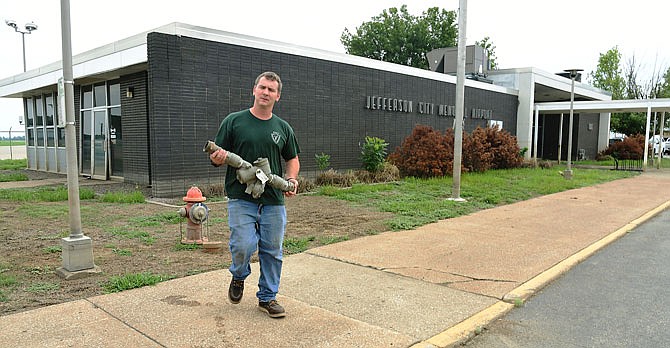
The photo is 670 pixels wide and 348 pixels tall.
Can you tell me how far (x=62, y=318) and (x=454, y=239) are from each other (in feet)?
17.3

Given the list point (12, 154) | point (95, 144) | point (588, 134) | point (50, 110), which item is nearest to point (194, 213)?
point (95, 144)

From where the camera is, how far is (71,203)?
5137 mm

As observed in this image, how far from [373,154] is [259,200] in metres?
11.6

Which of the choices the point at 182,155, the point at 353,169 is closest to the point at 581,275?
the point at 182,155

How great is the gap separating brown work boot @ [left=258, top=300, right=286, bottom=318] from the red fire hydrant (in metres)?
2.49

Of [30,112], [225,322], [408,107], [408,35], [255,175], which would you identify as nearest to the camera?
[255,175]

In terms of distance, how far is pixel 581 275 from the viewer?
5.89 meters

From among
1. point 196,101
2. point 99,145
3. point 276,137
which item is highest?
point 196,101

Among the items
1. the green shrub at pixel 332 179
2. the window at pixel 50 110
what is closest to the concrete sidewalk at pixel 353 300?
the green shrub at pixel 332 179

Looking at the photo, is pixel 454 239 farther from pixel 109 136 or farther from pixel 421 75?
pixel 421 75

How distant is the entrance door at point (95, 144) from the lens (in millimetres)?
14875

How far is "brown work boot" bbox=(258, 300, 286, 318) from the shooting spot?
13.5 feet

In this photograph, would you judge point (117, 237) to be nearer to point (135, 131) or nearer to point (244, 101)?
point (244, 101)

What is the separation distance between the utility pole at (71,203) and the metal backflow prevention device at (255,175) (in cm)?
212
